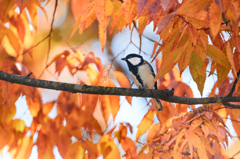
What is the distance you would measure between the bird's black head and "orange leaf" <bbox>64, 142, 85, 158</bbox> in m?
0.76

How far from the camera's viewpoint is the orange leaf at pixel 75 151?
114 cm

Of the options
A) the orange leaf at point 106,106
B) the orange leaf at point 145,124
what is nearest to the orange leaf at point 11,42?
the orange leaf at point 106,106

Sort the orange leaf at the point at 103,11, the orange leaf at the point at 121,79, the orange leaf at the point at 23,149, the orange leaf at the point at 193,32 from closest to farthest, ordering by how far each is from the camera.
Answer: the orange leaf at the point at 193,32, the orange leaf at the point at 103,11, the orange leaf at the point at 23,149, the orange leaf at the point at 121,79

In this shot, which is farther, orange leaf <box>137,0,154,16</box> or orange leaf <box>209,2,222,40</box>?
orange leaf <box>137,0,154,16</box>

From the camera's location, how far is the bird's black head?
1632 millimetres

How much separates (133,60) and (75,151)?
0.85 metres

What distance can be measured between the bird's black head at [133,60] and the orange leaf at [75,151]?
76 centimetres

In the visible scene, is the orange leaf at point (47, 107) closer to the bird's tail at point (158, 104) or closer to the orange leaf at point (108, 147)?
the orange leaf at point (108, 147)

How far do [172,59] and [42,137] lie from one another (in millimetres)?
988

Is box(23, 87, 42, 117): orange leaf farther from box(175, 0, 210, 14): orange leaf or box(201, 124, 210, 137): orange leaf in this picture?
box(175, 0, 210, 14): orange leaf

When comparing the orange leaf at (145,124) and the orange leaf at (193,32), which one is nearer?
the orange leaf at (193,32)

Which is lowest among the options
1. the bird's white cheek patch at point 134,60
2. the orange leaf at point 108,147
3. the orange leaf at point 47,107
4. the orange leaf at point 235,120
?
the orange leaf at point 235,120

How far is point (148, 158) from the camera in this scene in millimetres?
1072

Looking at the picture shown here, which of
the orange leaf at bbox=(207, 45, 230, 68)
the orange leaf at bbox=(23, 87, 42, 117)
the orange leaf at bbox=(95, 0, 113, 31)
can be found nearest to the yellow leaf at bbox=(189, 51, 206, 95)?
the orange leaf at bbox=(207, 45, 230, 68)
